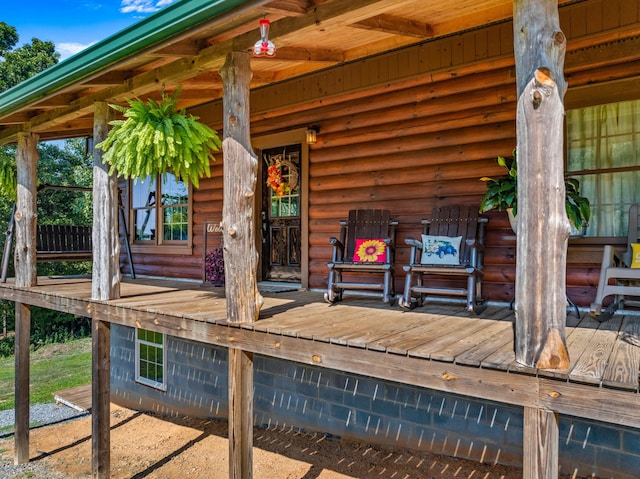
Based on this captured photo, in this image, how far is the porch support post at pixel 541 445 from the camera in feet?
6.79

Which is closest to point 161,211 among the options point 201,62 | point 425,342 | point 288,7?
point 201,62

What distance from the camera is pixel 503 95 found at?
380 cm

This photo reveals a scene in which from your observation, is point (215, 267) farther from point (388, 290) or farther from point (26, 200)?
point (388, 290)

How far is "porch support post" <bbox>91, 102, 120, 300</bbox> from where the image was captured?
410 centimetres

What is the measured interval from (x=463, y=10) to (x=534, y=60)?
1564 mm

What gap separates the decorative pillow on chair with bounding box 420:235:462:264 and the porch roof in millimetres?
1570

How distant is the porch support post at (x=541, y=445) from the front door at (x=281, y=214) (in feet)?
11.7

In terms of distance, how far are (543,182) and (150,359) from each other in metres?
6.45

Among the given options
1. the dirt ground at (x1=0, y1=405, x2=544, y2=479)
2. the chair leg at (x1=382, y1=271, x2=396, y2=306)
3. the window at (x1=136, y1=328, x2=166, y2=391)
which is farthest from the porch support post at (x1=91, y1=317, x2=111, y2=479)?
the chair leg at (x1=382, y1=271, x2=396, y2=306)

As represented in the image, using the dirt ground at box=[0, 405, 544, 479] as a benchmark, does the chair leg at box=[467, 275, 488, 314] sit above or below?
above

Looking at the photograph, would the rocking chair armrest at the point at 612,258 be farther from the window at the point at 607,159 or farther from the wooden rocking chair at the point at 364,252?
the wooden rocking chair at the point at 364,252

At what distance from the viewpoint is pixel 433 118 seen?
166 inches

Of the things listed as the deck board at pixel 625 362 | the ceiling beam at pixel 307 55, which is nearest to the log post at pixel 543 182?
the deck board at pixel 625 362

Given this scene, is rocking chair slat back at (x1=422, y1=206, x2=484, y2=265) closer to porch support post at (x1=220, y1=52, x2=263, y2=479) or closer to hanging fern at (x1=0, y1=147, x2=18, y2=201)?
porch support post at (x1=220, y1=52, x2=263, y2=479)
